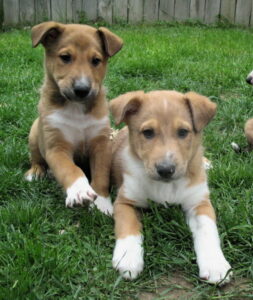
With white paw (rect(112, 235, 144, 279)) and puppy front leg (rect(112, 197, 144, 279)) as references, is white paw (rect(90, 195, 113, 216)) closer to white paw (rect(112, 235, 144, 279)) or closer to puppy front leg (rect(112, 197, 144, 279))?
puppy front leg (rect(112, 197, 144, 279))

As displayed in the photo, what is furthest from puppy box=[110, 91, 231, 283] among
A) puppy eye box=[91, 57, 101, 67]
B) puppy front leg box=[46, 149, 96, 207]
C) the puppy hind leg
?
the puppy hind leg

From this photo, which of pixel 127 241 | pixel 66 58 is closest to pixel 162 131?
pixel 127 241

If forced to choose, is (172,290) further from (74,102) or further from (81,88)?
(74,102)

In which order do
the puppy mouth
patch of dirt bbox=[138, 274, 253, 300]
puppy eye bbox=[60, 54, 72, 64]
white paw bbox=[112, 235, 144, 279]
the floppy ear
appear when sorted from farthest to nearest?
puppy eye bbox=[60, 54, 72, 64]
the puppy mouth
the floppy ear
white paw bbox=[112, 235, 144, 279]
patch of dirt bbox=[138, 274, 253, 300]

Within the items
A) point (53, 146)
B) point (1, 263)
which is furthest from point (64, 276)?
point (53, 146)

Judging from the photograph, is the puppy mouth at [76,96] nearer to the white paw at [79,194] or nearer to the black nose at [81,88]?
the black nose at [81,88]

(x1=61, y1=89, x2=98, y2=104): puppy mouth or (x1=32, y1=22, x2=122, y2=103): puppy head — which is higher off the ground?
(x1=32, y1=22, x2=122, y2=103): puppy head
